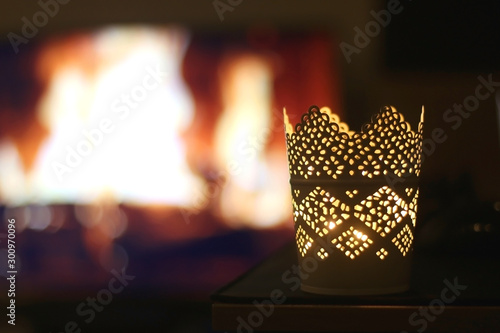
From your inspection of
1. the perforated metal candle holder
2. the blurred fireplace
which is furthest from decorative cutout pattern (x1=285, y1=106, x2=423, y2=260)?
the blurred fireplace

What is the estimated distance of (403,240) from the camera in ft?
2.48

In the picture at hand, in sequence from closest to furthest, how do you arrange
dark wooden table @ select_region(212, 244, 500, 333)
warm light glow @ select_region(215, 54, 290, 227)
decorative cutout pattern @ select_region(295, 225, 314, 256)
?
1. dark wooden table @ select_region(212, 244, 500, 333)
2. decorative cutout pattern @ select_region(295, 225, 314, 256)
3. warm light glow @ select_region(215, 54, 290, 227)

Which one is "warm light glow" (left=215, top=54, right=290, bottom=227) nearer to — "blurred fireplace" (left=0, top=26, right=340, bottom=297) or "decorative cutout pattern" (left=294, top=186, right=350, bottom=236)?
"blurred fireplace" (left=0, top=26, right=340, bottom=297)

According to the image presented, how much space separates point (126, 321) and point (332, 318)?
73.8 inches

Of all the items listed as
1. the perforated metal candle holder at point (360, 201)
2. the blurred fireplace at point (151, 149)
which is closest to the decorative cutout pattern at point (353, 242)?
the perforated metal candle holder at point (360, 201)

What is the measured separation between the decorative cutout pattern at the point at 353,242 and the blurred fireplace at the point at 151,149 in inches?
68.4

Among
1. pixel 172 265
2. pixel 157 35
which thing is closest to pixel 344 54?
pixel 157 35

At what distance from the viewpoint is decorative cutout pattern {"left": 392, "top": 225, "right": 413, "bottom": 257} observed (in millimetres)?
750

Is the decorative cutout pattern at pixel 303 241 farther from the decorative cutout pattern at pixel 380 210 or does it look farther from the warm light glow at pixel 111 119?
the warm light glow at pixel 111 119

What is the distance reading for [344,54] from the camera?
8.34ft

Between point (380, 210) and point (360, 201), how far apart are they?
0.02 m

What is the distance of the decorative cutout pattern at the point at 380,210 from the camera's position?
736 millimetres

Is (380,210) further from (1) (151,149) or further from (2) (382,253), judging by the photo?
(1) (151,149)

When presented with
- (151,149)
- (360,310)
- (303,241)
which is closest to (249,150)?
(151,149)
